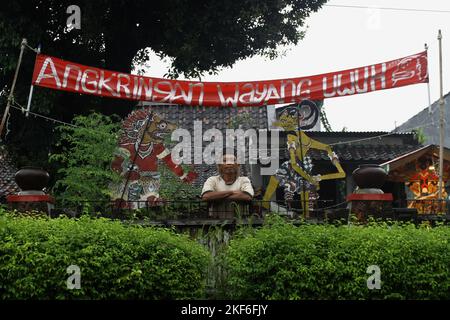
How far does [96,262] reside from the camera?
21.4ft

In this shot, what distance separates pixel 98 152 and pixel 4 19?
5.91 meters

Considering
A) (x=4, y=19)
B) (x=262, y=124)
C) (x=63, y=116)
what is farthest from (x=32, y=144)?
(x=262, y=124)

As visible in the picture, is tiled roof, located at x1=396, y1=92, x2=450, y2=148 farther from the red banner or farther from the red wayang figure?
the red wayang figure

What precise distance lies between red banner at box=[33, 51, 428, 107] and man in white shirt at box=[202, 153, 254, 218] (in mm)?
2221

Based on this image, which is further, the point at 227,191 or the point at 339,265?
the point at 227,191

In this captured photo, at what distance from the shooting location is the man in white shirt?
9.53 m

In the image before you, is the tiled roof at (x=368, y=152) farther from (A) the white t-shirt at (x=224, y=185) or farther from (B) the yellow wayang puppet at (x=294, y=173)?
(A) the white t-shirt at (x=224, y=185)

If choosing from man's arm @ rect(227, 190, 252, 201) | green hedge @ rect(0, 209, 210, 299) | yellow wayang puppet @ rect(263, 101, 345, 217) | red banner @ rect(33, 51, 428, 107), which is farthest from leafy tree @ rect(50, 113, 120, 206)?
yellow wayang puppet @ rect(263, 101, 345, 217)

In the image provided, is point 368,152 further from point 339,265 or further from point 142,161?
point 339,265

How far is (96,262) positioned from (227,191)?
3.45m

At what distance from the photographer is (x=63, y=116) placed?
16859 mm

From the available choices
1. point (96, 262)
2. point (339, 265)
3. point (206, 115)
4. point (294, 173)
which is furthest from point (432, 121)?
point (96, 262)

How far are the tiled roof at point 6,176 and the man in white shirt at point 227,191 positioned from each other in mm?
10202

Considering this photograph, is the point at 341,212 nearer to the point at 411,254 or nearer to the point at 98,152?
the point at 411,254
